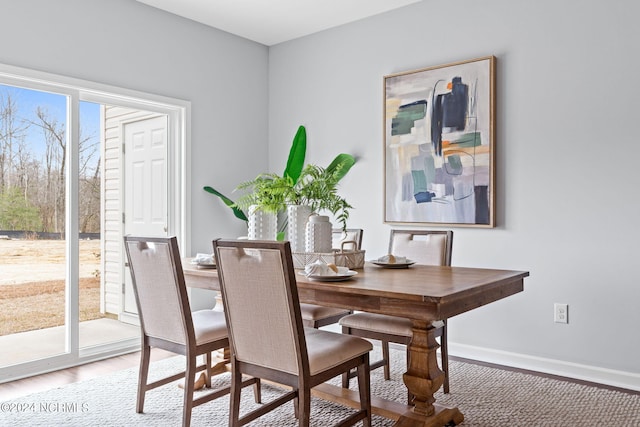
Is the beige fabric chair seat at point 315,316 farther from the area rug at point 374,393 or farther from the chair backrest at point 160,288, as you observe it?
the chair backrest at point 160,288

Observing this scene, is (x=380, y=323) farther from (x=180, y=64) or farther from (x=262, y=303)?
(x=180, y=64)

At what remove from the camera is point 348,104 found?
442 centimetres

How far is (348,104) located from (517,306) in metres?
2.08

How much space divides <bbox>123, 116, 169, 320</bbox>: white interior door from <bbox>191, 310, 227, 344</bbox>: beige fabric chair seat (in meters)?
1.73

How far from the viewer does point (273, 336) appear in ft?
6.72

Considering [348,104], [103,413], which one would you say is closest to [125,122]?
[348,104]

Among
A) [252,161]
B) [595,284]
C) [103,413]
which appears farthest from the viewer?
[252,161]

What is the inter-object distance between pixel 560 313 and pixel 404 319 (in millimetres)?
1237

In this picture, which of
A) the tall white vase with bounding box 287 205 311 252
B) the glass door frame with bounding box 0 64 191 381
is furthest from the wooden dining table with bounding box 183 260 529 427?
the glass door frame with bounding box 0 64 191 381

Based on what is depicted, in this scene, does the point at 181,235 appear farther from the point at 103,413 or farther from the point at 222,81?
the point at 103,413

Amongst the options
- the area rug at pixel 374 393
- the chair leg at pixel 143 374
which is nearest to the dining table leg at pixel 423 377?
the area rug at pixel 374 393

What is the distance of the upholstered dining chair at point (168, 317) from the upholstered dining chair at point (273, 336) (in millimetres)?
261

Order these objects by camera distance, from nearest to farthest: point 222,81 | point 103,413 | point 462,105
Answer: point 103,413 < point 462,105 < point 222,81

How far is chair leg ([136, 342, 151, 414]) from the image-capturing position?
8.57 feet
